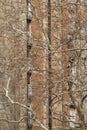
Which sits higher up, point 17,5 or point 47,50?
point 17,5

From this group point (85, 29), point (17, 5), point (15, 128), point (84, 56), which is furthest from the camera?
point (15, 128)

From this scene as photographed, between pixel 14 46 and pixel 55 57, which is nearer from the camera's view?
pixel 55 57

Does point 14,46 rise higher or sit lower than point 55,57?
higher

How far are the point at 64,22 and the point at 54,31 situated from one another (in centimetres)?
26

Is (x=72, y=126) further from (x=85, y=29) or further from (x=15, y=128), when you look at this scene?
(x=15, y=128)

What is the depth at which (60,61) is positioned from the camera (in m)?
8.77

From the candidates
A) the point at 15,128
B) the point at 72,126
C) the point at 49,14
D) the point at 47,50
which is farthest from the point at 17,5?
the point at 15,128

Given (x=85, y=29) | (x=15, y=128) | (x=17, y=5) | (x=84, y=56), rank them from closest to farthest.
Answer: (x=85, y=29) < (x=84, y=56) < (x=17, y=5) < (x=15, y=128)

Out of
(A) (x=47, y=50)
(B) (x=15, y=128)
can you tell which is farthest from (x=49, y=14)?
(B) (x=15, y=128)

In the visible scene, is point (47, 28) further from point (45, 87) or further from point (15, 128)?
point (15, 128)

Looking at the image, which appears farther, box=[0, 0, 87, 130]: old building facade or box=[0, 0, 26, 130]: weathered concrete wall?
box=[0, 0, 26, 130]: weathered concrete wall

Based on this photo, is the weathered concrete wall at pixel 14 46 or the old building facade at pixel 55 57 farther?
the weathered concrete wall at pixel 14 46

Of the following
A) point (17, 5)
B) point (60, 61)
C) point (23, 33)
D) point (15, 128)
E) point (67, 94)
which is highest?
point (17, 5)

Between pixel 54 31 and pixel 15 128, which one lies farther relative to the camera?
pixel 15 128
